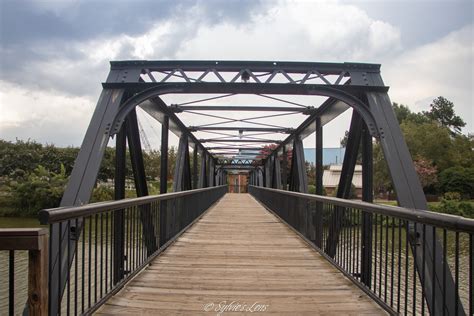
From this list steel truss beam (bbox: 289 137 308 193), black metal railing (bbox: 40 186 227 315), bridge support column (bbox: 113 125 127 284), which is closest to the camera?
black metal railing (bbox: 40 186 227 315)

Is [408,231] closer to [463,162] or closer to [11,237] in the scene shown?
[11,237]

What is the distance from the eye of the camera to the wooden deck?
3703 mm

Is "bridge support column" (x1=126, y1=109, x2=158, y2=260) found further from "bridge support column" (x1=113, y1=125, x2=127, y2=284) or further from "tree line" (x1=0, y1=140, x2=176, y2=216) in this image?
"tree line" (x1=0, y1=140, x2=176, y2=216)

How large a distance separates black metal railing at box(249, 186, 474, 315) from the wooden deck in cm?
25

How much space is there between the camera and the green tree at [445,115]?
69.8 meters

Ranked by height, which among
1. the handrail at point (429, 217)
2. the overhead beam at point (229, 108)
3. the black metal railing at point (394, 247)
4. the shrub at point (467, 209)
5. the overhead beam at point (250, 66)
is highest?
the overhead beam at point (250, 66)

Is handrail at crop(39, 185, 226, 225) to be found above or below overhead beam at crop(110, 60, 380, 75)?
below

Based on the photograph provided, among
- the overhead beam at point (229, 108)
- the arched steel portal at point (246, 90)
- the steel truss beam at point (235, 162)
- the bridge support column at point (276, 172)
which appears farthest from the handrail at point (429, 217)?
the steel truss beam at point (235, 162)

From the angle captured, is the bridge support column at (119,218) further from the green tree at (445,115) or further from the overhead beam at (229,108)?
the green tree at (445,115)

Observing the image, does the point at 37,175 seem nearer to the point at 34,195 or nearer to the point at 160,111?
the point at 34,195

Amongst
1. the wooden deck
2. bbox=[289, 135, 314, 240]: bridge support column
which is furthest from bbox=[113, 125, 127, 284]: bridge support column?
bbox=[289, 135, 314, 240]: bridge support column

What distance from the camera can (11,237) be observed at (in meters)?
2.09

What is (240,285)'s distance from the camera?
4520mm

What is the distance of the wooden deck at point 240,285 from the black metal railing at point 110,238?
176mm
